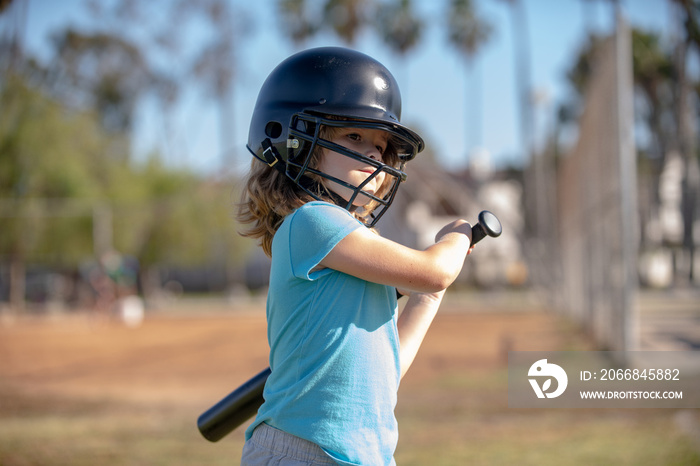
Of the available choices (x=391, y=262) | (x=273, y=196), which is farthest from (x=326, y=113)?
(x=391, y=262)

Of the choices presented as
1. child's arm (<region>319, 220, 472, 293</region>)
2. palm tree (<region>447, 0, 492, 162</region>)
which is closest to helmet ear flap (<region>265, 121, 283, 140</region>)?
child's arm (<region>319, 220, 472, 293</region>)

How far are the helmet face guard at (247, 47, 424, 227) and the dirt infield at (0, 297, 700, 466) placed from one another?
12.5 ft

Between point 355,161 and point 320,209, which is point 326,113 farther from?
point 320,209

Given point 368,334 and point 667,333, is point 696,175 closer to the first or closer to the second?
point 667,333

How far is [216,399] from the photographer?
315 inches

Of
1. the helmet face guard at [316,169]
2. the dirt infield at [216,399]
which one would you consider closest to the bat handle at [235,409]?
the helmet face guard at [316,169]

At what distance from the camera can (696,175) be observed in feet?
66.4

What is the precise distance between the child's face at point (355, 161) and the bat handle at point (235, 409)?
1.53 feet

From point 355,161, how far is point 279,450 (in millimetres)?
659

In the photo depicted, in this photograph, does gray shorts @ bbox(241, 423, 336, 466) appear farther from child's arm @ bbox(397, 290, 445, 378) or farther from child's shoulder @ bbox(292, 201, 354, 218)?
child's shoulder @ bbox(292, 201, 354, 218)

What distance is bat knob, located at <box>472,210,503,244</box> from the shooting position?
150 cm

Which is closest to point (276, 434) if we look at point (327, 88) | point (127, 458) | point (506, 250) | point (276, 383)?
point (276, 383)

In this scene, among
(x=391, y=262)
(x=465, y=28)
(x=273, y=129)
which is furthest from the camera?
(x=465, y=28)

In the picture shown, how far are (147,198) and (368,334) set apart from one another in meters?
32.1
